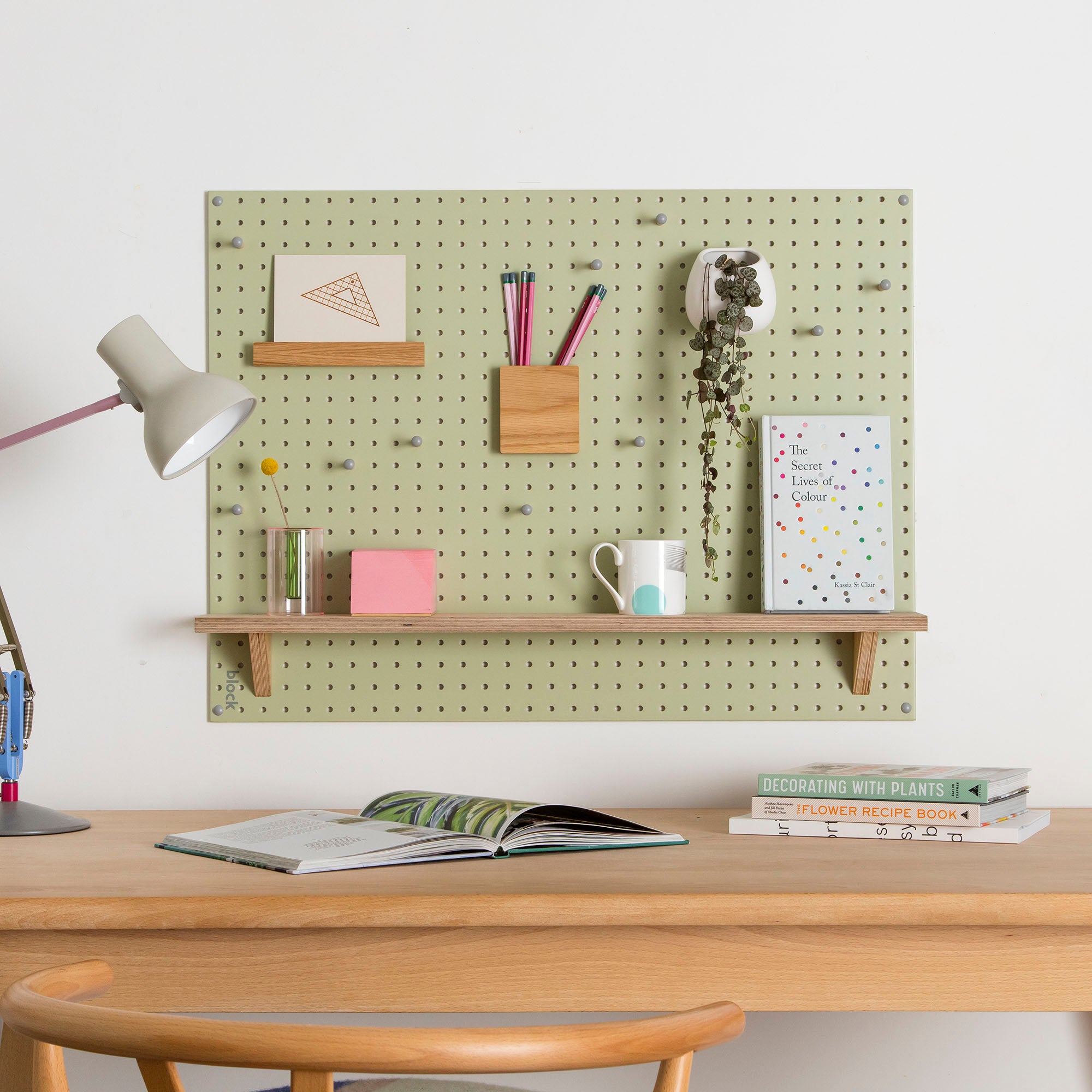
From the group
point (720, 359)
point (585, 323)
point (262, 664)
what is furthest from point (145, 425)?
point (720, 359)

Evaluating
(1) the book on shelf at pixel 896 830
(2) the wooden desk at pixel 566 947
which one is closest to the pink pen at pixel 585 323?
(1) the book on shelf at pixel 896 830

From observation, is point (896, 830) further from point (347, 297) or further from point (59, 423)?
point (59, 423)

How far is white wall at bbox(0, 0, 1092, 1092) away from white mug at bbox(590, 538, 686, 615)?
40cm

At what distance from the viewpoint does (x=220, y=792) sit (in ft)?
4.93

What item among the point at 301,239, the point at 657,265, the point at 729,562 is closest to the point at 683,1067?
the point at 729,562

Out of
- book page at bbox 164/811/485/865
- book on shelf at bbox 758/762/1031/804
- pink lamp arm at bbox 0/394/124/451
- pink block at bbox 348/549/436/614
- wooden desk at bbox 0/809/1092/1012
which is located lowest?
wooden desk at bbox 0/809/1092/1012

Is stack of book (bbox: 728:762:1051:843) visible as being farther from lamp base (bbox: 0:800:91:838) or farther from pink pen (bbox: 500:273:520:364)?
lamp base (bbox: 0:800:91:838)

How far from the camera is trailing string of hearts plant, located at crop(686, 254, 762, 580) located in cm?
139

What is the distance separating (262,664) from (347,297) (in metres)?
0.56

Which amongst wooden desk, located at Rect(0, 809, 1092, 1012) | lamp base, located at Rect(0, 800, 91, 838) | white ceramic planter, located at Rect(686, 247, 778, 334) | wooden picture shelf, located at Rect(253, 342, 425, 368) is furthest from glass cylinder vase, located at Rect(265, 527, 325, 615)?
white ceramic planter, located at Rect(686, 247, 778, 334)

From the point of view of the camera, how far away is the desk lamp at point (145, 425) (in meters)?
1.20

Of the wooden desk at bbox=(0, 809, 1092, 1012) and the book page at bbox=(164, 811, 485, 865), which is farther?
the book page at bbox=(164, 811, 485, 865)

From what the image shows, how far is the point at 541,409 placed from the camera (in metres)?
1.50

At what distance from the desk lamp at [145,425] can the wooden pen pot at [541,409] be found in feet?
1.25
